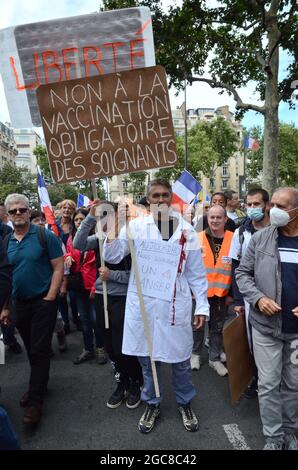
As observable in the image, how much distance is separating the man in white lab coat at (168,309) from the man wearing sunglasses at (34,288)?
0.77 meters

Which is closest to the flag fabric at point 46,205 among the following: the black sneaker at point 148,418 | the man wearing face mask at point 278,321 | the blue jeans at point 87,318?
the blue jeans at point 87,318

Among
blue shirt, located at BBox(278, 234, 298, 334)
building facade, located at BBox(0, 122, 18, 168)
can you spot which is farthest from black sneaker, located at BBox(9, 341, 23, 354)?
building facade, located at BBox(0, 122, 18, 168)

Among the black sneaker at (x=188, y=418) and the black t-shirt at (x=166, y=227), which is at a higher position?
the black t-shirt at (x=166, y=227)

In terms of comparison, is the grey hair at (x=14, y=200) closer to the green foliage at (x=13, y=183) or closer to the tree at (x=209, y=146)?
the tree at (x=209, y=146)

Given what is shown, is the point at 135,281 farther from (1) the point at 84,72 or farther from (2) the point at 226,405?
(1) the point at 84,72

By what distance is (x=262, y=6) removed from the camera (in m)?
9.42

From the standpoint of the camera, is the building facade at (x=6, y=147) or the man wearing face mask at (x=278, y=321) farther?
the building facade at (x=6, y=147)

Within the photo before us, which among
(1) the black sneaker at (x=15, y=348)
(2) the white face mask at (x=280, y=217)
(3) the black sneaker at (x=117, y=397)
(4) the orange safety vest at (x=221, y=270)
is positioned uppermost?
(2) the white face mask at (x=280, y=217)

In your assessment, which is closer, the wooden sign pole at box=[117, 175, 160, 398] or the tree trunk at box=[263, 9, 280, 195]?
the wooden sign pole at box=[117, 175, 160, 398]

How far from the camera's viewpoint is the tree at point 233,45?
958 cm

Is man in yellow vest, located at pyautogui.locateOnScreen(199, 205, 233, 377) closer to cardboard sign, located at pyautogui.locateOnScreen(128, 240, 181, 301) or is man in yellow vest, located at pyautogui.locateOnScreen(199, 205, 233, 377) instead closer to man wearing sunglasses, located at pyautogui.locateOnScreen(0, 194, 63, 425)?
cardboard sign, located at pyautogui.locateOnScreen(128, 240, 181, 301)

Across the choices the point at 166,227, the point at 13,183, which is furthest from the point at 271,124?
the point at 13,183

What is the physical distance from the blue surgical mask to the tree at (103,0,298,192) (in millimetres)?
7650

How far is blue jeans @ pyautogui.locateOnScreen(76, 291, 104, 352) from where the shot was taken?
423 cm
